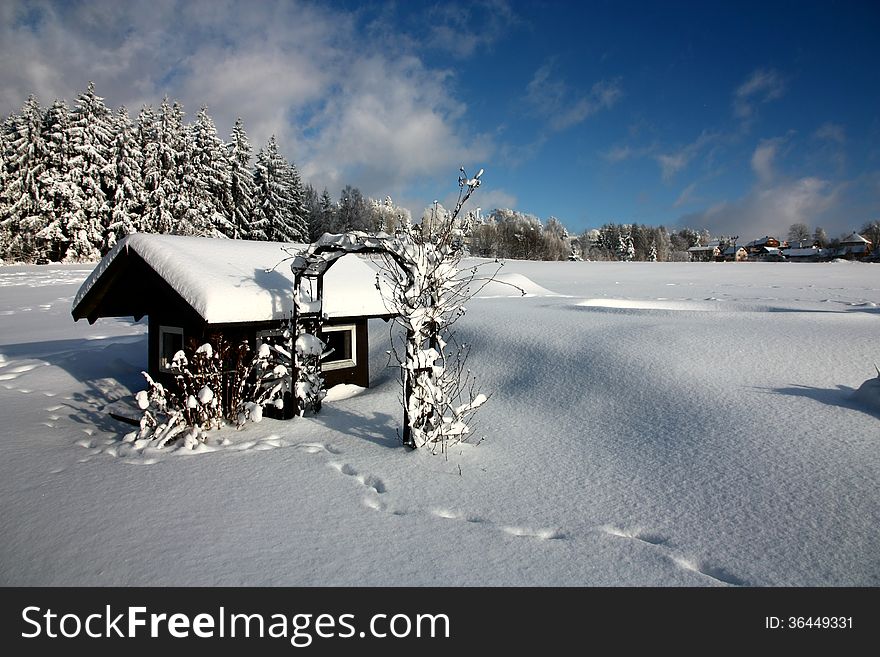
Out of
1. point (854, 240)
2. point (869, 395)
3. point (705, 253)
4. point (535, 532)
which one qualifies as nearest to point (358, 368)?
point (535, 532)

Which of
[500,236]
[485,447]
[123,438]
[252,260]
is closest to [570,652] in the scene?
[485,447]

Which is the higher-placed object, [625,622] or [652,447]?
[652,447]

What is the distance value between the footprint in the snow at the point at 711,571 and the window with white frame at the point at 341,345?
6.47 m

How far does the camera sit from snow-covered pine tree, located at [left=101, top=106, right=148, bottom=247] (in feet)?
110

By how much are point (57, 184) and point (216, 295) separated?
1396 inches

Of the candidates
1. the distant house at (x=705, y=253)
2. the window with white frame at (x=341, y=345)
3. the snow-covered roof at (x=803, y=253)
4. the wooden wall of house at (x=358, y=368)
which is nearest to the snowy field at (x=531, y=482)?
the wooden wall of house at (x=358, y=368)

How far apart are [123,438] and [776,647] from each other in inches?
292

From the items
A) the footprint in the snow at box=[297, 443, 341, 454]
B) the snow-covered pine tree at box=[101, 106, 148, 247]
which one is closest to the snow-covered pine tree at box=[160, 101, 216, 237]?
the snow-covered pine tree at box=[101, 106, 148, 247]

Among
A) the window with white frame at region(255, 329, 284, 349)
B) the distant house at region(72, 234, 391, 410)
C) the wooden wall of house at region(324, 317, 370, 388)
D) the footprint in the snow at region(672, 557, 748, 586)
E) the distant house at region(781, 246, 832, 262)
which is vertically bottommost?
the footprint in the snow at region(672, 557, 748, 586)

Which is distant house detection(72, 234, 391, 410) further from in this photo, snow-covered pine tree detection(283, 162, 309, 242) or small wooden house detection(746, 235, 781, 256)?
small wooden house detection(746, 235, 781, 256)

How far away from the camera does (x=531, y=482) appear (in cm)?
484

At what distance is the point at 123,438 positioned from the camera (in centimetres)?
645

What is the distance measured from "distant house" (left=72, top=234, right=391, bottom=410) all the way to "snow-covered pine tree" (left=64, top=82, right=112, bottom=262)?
3141cm

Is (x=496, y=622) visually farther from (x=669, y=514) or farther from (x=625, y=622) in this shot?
(x=669, y=514)
